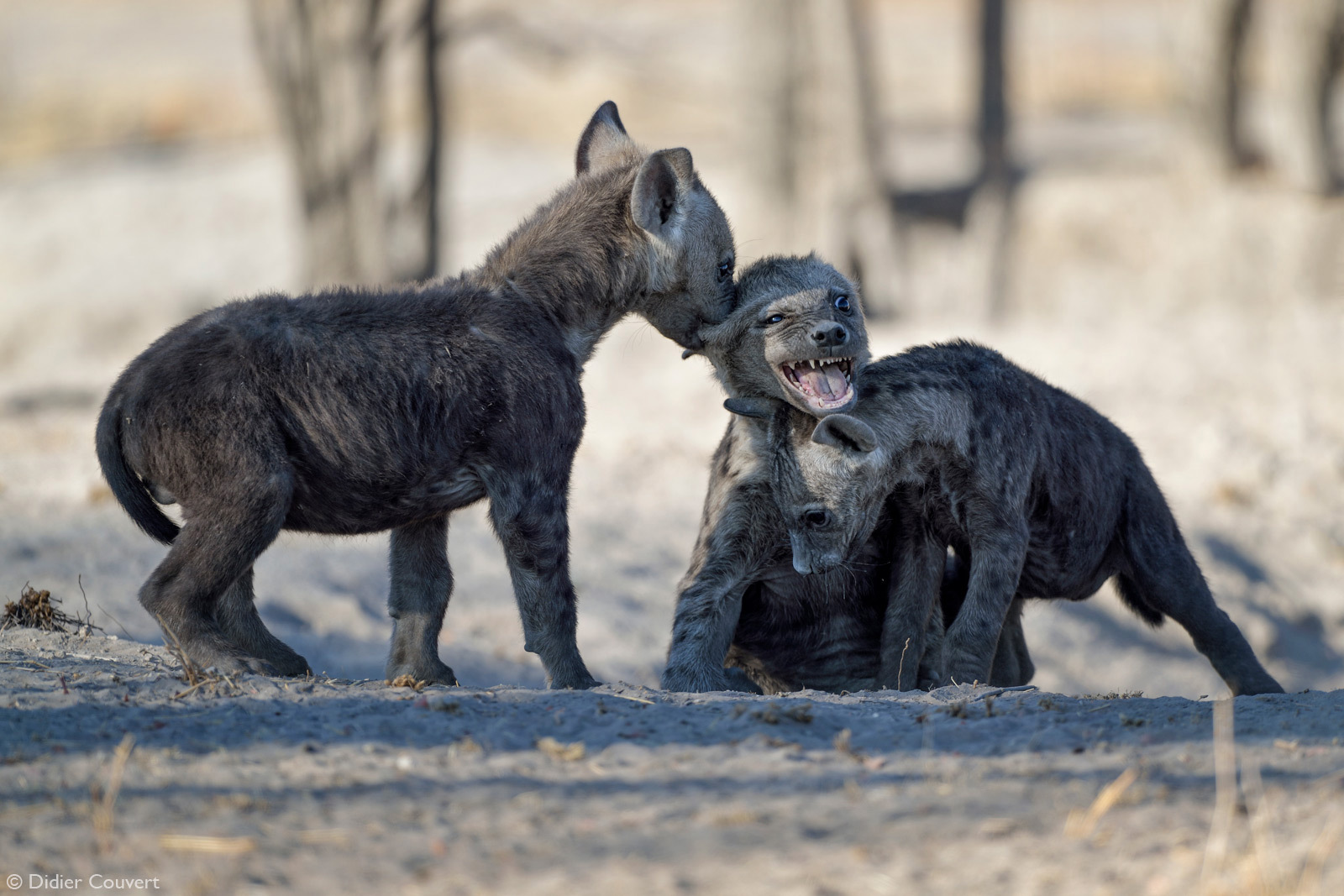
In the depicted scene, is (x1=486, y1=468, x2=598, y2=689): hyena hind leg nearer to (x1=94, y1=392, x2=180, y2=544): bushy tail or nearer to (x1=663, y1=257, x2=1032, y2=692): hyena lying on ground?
(x1=663, y1=257, x2=1032, y2=692): hyena lying on ground

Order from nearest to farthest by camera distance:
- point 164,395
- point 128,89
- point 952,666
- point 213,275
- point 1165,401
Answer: point 164,395
point 952,666
point 1165,401
point 213,275
point 128,89

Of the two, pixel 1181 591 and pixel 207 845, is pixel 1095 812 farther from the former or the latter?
pixel 1181 591

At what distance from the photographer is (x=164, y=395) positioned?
4.07 m

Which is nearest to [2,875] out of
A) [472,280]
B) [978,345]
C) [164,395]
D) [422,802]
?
[422,802]

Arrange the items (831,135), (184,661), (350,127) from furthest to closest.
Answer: (831,135) < (350,127) < (184,661)

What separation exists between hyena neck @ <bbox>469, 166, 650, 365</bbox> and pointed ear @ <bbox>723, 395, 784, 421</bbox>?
1.74 ft

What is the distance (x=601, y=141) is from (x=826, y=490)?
1.79 metres

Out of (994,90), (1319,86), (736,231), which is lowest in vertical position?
(736,231)

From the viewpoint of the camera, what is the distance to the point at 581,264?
16.4ft

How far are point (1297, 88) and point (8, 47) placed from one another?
1900 centimetres

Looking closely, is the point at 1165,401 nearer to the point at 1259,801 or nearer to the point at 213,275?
the point at 1259,801

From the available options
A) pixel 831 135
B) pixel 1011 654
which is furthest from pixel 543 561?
pixel 831 135

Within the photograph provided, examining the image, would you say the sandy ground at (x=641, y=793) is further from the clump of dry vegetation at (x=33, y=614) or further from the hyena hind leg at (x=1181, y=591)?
the hyena hind leg at (x=1181, y=591)

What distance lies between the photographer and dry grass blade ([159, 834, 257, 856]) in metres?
2.91
